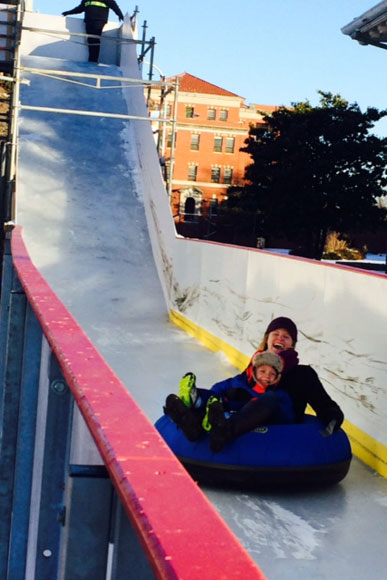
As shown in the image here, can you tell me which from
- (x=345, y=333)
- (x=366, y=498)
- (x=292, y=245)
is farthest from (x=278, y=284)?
(x=292, y=245)

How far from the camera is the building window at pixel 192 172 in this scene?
2211 inches

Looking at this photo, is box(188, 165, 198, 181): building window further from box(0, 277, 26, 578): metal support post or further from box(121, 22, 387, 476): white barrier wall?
box(0, 277, 26, 578): metal support post

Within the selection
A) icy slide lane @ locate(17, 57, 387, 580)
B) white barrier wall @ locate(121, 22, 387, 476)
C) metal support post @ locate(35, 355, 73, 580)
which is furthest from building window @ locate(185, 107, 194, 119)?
metal support post @ locate(35, 355, 73, 580)

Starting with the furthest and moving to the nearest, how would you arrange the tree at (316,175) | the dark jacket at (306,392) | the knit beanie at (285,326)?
the tree at (316,175), the knit beanie at (285,326), the dark jacket at (306,392)

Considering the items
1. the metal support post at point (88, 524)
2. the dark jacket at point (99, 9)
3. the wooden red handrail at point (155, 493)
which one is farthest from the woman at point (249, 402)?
the dark jacket at point (99, 9)

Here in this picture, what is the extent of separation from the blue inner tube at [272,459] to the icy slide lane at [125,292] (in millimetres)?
99

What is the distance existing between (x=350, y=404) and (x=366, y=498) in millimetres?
1231

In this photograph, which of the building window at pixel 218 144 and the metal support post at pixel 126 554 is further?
the building window at pixel 218 144

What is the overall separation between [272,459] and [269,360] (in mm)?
521

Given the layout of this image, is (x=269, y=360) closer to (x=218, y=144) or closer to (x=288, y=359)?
(x=288, y=359)

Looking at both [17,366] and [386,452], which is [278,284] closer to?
[386,452]

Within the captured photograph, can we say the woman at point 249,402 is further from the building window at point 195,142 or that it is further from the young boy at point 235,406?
the building window at point 195,142

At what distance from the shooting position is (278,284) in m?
7.48

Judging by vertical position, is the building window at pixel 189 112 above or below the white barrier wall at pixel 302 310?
above
